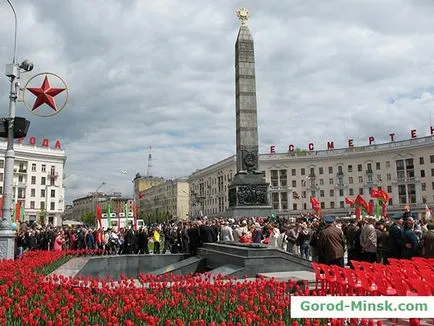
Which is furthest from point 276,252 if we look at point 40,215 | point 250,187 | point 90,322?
point 40,215

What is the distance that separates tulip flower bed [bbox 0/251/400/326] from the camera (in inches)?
190

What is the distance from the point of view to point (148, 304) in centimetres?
566

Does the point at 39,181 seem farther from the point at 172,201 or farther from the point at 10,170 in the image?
the point at 10,170

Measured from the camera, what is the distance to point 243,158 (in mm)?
27484

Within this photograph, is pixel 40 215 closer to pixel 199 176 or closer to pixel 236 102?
pixel 199 176

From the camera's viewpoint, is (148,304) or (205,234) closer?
(148,304)

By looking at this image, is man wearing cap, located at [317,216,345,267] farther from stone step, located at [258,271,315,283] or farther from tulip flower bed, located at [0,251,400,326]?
tulip flower bed, located at [0,251,400,326]

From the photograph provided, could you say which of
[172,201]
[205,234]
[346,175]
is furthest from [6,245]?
[172,201]

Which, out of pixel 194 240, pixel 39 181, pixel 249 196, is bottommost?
pixel 194 240

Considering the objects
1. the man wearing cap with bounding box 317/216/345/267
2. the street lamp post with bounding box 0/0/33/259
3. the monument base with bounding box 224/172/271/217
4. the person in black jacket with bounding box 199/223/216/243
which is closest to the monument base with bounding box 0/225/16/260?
the street lamp post with bounding box 0/0/33/259

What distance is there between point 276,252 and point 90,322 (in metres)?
6.16

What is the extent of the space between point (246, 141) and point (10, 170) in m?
18.1

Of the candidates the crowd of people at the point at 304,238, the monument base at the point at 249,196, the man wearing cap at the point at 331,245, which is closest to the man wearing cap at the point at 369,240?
the crowd of people at the point at 304,238

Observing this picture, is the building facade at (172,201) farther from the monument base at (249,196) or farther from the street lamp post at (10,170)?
the street lamp post at (10,170)
